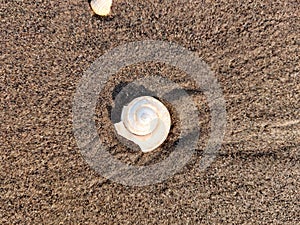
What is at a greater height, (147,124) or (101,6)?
(101,6)

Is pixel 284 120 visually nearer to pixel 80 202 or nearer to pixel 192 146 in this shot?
pixel 192 146

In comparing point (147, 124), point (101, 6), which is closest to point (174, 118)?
point (147, 124)

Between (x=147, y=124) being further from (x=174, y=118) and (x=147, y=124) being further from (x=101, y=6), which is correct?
(x=101, y=6)

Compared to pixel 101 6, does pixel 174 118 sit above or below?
below

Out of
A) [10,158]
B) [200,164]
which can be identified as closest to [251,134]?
[200,164]

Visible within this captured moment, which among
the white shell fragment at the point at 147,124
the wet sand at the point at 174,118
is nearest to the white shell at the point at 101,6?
the wet sand at the point at 174,118

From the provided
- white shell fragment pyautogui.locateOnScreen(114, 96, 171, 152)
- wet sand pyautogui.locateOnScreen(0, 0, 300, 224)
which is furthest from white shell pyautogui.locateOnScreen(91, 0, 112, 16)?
white shell fragment pyautogui.locateOnScreen(114, 96, 171, 152)
